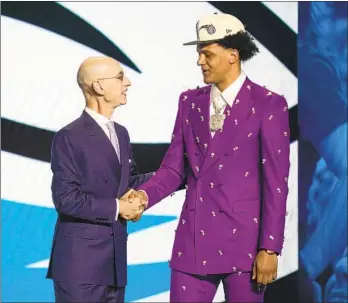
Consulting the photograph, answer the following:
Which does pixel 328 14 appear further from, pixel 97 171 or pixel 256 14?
pixel 97 171

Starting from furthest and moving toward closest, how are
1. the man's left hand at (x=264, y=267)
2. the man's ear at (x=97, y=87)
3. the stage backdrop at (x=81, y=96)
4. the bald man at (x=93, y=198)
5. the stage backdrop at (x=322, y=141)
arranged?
the stage backdrop at (x=322, y=141), the stage backdrop at (x=81, y=96), the man's ear at (x=97, y=87), the bald man at (x=93, y=198), the man's left hand at (x=264, y=267)

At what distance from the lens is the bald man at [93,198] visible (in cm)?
258

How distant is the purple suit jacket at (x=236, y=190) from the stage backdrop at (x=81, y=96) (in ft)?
4.86

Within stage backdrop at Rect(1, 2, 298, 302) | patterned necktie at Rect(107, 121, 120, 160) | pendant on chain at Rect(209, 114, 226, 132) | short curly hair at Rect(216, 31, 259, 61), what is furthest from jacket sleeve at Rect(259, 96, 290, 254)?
stage backdrop at Rect(1, 2, 298, 302)

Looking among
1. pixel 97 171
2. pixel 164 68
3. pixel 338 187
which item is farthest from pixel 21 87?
pixel 338 187

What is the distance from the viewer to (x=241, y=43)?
2619 mm

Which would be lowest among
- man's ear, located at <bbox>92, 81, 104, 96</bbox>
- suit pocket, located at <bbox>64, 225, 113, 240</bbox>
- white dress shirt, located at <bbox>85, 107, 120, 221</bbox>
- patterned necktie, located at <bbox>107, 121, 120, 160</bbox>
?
suit pocket, located at <bbox>64, 225, 113, 240</bbox>

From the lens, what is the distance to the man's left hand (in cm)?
248

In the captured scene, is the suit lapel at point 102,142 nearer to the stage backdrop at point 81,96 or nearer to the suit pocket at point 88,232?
the suit pocket at point 88,232

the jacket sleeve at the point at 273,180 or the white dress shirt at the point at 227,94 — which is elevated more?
the white dress shirt at the point at 227,94

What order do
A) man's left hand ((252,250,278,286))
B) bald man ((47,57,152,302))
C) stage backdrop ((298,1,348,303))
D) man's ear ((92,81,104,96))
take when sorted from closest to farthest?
man's left hand ((252,250,278,286)) → bald man ((47,57,152,302)) → man's ear ((92,81,104,96)) → stage backdrop ((298,1,348,303))

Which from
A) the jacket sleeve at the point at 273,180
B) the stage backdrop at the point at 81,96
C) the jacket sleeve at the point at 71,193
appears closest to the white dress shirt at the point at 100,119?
the jacket sleeve at the point at 71,193

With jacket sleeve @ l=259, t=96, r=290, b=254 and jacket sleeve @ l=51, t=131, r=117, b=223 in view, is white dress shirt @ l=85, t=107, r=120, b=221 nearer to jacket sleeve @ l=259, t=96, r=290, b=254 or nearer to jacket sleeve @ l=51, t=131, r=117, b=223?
jacket sleeve @ l=51, t=131, r=117, b=223

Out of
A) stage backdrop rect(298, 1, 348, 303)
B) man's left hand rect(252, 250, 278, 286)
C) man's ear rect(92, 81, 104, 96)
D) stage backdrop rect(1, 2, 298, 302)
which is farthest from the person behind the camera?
stage backdrop rect(298, 1, 348, 303)
